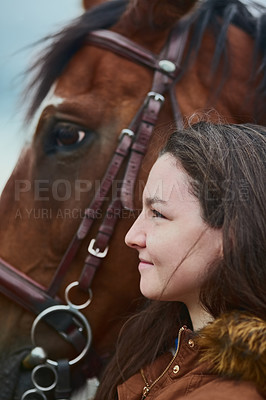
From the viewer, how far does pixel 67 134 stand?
1.64 m

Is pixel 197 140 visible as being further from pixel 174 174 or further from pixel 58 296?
pixel 58 296

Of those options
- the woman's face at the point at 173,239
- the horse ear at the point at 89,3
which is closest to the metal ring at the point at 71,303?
the woman's face at the point at 173,239

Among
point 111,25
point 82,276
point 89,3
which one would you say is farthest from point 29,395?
point 89,3

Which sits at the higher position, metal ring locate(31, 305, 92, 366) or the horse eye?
the horse eye

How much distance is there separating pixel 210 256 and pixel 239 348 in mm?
209

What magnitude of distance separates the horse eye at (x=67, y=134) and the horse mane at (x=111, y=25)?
138mm

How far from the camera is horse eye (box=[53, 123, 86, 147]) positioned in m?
1.64

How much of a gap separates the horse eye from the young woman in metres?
0.54

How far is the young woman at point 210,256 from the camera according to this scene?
0.90 metres

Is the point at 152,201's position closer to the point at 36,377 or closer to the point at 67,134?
the point at 67,134

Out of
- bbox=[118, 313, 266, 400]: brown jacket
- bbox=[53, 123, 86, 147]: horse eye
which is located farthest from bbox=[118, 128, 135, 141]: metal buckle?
bbox=[118, 313, 266, 400]: brown jacket

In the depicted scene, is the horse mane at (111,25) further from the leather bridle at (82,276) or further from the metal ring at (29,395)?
the metal ring at (29,395)

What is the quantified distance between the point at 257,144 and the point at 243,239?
9.7 inches

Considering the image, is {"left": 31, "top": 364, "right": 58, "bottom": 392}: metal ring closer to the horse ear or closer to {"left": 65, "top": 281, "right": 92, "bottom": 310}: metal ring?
{"left": 65, "top": 281, "right": 92, "bottom": 310}: metal ring
